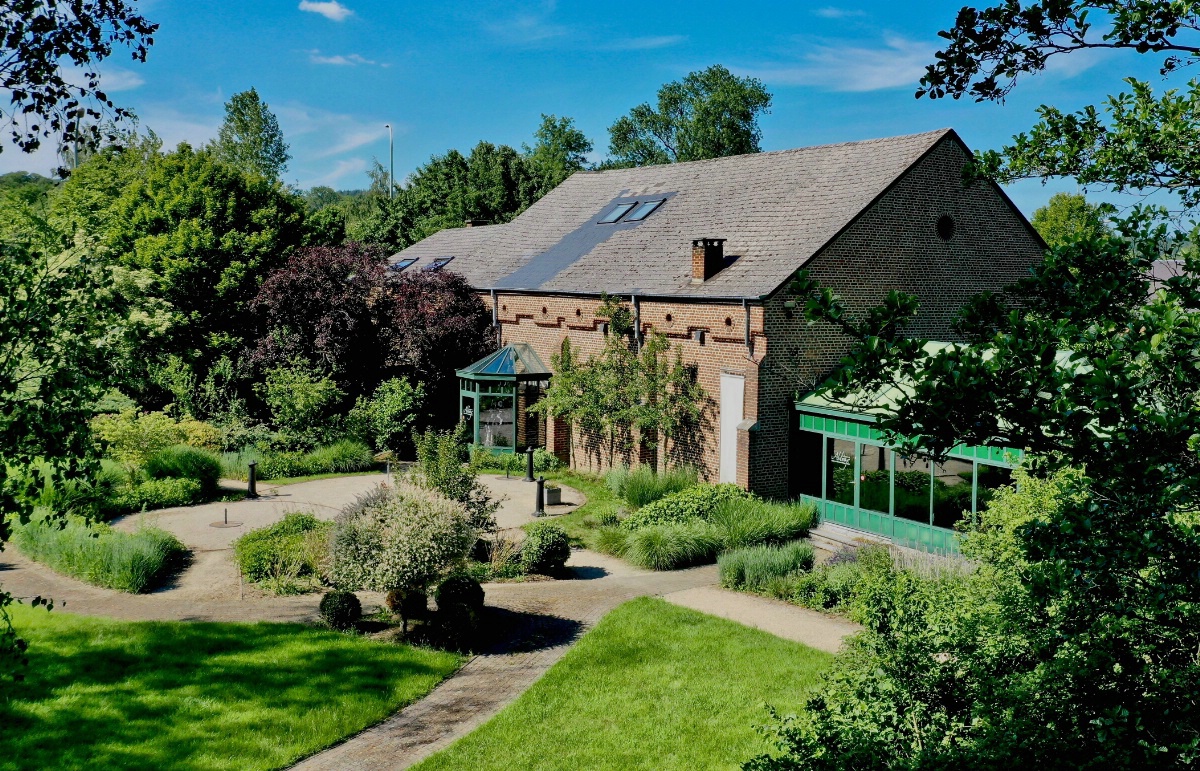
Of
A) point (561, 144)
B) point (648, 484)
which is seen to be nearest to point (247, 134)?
point (561, 144)

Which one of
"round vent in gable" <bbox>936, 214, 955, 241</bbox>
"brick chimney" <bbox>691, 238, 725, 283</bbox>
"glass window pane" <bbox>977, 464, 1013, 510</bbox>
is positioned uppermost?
"round vent in gable" <bbox>936, 214, 955, 241</bbox>

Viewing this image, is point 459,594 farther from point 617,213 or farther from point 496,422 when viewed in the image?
point 617,213

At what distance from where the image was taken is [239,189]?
29234 millimetres

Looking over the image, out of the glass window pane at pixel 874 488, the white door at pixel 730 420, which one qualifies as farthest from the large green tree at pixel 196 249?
the glass window pane at pixel 874 488

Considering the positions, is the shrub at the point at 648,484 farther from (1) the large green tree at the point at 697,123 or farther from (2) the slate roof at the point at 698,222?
(1) the large green tree at the point at 697,123

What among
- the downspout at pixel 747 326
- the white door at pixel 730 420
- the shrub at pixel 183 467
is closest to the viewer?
the downspout at pixel 747 326

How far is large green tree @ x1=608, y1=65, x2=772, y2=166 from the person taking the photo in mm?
58781

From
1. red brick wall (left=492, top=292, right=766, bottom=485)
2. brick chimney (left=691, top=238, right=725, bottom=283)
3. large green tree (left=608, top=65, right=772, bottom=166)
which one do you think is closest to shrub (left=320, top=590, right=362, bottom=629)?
red brick wall (left=492, top=292, right=766, bottom=485)

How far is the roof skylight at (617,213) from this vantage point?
28.1 meters

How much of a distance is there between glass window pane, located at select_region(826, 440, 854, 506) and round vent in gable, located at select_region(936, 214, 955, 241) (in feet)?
18.7

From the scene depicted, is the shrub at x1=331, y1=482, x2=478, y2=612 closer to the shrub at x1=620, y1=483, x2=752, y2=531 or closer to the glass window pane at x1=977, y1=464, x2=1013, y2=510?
the shrub at x1=620, y1=483, x2=752, y2=531

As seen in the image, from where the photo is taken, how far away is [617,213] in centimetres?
2841

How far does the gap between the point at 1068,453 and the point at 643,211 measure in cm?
2353

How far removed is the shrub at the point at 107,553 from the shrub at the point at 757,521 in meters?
9.69
